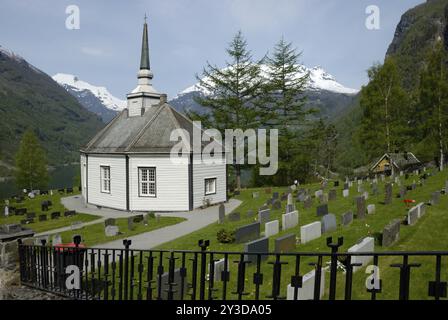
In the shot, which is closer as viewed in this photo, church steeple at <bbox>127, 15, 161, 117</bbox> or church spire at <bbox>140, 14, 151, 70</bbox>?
church steeple at <bbox>127, 15, 161, 117</bbox>

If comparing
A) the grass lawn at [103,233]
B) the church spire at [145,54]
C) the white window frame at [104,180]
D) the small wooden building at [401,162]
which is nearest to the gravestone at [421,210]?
the grass lawn at [103,233]

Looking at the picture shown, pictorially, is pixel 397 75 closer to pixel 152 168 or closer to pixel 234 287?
pixel 152 168

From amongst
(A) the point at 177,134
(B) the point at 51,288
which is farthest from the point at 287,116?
(B) the point at 51,288

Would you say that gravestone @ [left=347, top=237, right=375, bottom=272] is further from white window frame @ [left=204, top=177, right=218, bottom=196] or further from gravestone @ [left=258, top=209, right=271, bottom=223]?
white window frame @ [left=204, top=177, right=218, bottom=196]

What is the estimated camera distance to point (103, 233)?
18.7 m

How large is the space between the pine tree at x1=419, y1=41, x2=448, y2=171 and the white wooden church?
1959 cm

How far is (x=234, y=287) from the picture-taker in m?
9.39

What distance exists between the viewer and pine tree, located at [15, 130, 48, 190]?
54.4 meters

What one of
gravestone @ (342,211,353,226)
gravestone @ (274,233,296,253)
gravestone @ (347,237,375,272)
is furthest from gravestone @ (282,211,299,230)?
gravestone @ (347,237,375,272)

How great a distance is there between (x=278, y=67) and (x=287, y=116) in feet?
18.6

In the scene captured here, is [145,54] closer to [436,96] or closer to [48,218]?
[48,218]

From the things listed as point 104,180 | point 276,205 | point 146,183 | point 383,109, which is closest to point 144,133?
point 146,183

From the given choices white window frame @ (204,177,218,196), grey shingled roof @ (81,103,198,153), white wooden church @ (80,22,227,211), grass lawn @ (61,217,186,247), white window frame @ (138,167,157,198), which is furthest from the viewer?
white window frame @ (204,177,218,196)

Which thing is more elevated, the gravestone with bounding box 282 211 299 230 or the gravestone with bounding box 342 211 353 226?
the gravestone with bounding box 342 211 353 226
